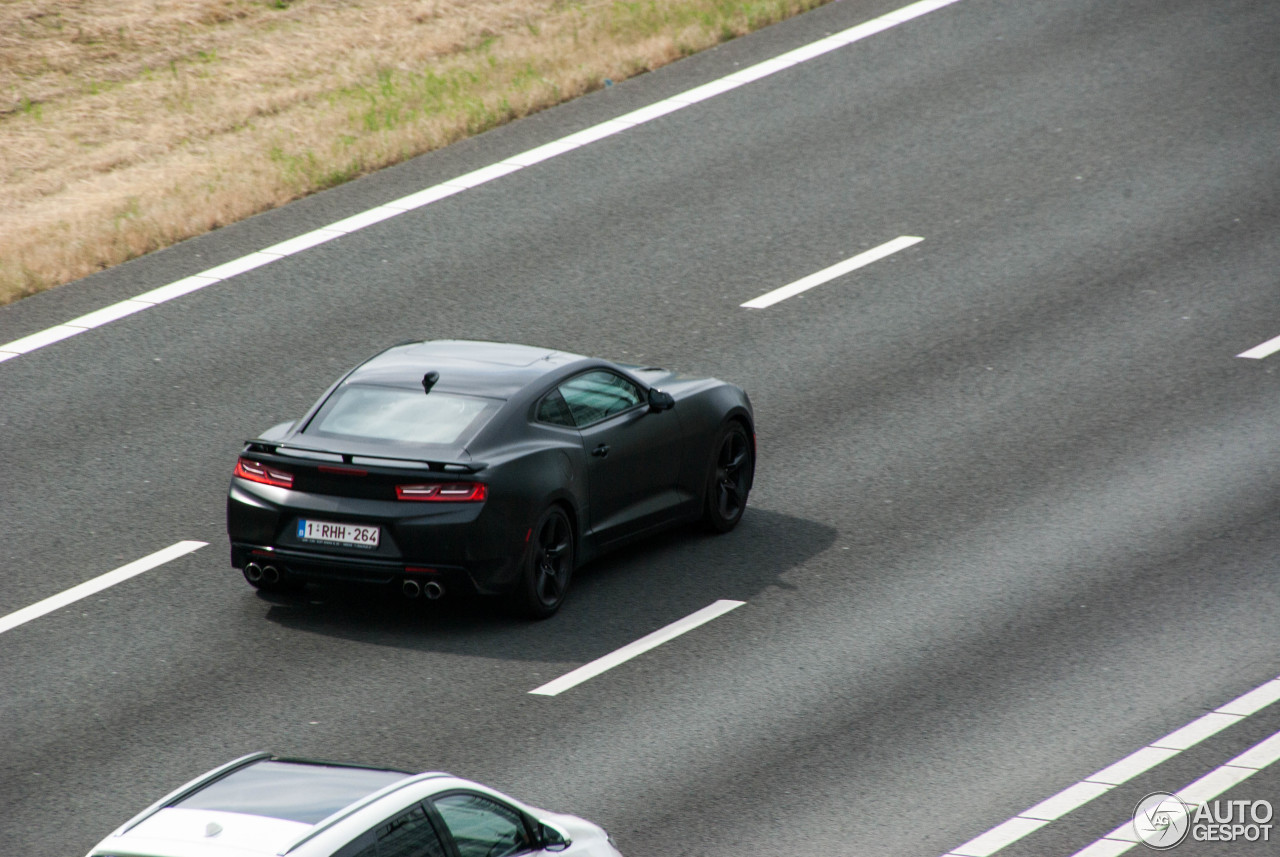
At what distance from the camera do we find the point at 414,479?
1146 centimetres

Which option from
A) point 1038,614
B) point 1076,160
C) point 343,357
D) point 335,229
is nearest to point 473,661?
point 1038,614

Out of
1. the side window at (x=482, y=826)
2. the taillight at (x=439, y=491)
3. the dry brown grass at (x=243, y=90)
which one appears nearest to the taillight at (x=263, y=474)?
the taillight at (x=439, y=491)

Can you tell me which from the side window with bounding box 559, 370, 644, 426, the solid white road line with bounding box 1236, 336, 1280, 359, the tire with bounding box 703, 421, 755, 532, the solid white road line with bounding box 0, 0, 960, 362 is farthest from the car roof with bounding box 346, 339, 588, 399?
the solid white road line with bounding box 1236, 336, 1280, 359

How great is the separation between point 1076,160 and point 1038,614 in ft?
30.0

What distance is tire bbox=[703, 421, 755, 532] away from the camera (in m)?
13.3

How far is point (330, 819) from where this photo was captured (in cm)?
667

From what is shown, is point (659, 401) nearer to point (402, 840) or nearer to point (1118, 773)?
point (1118, 773)

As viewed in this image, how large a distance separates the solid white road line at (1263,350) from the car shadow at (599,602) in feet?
15.7

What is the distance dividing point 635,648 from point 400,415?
6.64ft

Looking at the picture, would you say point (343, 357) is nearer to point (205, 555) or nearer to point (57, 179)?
point (205, 555)

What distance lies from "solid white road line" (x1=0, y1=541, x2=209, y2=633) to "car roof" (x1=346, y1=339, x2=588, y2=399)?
1.77 meters

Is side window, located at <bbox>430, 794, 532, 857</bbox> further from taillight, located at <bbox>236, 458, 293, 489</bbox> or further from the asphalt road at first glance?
taillight, located at <bbox>236, 458, 293, 489</bbox>

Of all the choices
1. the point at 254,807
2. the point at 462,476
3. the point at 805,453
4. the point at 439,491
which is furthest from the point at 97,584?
the point at 254,807

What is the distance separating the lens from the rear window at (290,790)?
22.3 ft
